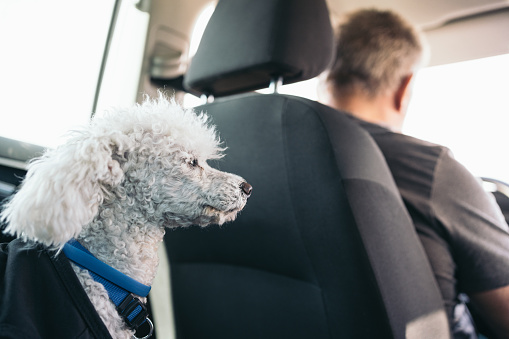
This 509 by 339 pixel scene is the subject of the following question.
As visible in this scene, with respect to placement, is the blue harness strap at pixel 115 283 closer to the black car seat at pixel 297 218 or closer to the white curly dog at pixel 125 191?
the white curly dog at pixel 125 191

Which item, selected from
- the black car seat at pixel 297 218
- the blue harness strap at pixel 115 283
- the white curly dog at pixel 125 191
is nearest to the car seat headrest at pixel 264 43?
the black car seat at pixel 297 218

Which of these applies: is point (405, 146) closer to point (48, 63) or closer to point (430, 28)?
point (430, 28)

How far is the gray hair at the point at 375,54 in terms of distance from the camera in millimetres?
1719

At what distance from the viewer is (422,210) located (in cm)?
143

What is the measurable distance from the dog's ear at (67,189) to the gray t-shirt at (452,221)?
40.9 inches

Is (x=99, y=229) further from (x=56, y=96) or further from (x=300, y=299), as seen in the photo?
(x=56, y=96)

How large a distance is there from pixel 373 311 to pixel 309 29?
0.94 meters

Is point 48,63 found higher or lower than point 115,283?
higher

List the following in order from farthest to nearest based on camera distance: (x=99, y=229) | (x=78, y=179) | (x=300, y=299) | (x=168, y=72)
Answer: (x=168, y=72) → (x=300, y=299) → (x=99, y=229) → (x=78, y=179)

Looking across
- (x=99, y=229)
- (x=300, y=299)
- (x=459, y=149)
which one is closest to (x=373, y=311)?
(x=300, y=299)

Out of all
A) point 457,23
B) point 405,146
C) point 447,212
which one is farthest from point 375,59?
point 457,23

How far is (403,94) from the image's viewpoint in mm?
1792

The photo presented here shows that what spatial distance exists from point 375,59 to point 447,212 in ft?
2.34

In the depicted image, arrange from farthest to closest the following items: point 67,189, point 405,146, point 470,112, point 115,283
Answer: point 470,112 → point 405,146 → point 115,283 → point 67,189
